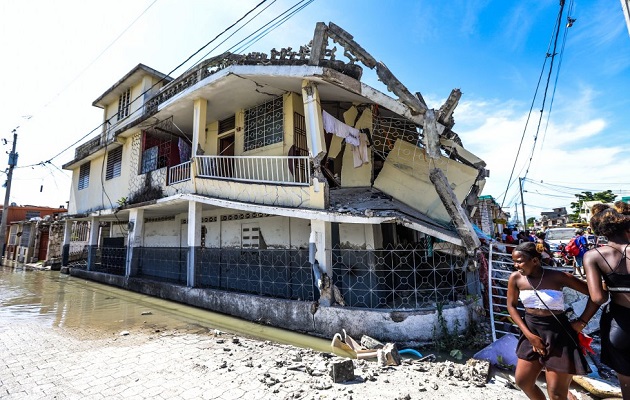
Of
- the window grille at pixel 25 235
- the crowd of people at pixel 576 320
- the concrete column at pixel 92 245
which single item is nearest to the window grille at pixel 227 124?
the concrete column at pixel 92 245

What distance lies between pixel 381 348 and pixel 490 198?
1484 centimetres

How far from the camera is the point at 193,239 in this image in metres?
9.02

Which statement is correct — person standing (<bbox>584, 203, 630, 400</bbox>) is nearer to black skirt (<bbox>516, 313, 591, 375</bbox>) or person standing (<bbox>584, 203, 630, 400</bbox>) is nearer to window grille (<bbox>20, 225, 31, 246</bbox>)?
black skirt (<bbox>516, 313, 591, 375</bbox>)

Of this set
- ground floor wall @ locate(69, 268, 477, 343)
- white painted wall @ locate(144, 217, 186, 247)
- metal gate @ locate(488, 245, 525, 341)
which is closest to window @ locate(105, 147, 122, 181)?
white painted wall @ locate(144, 217, 186, 247)

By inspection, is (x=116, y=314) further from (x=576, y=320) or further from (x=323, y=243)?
(x=576, y=320)

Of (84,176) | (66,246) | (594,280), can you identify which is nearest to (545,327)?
(594,280)

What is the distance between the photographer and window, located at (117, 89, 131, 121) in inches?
593

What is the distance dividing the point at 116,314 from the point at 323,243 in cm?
597

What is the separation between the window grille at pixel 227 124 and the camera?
1090cm

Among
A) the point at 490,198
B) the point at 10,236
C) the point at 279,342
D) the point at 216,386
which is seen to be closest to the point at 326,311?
the point at 279,342

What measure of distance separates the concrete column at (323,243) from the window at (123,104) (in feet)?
44.8

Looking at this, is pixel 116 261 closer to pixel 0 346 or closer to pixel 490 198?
pixel 0 346

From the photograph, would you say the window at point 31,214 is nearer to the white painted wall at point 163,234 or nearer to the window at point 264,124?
the white painted wall at point 163,234

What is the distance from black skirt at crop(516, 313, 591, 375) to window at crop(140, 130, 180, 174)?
1271cm
